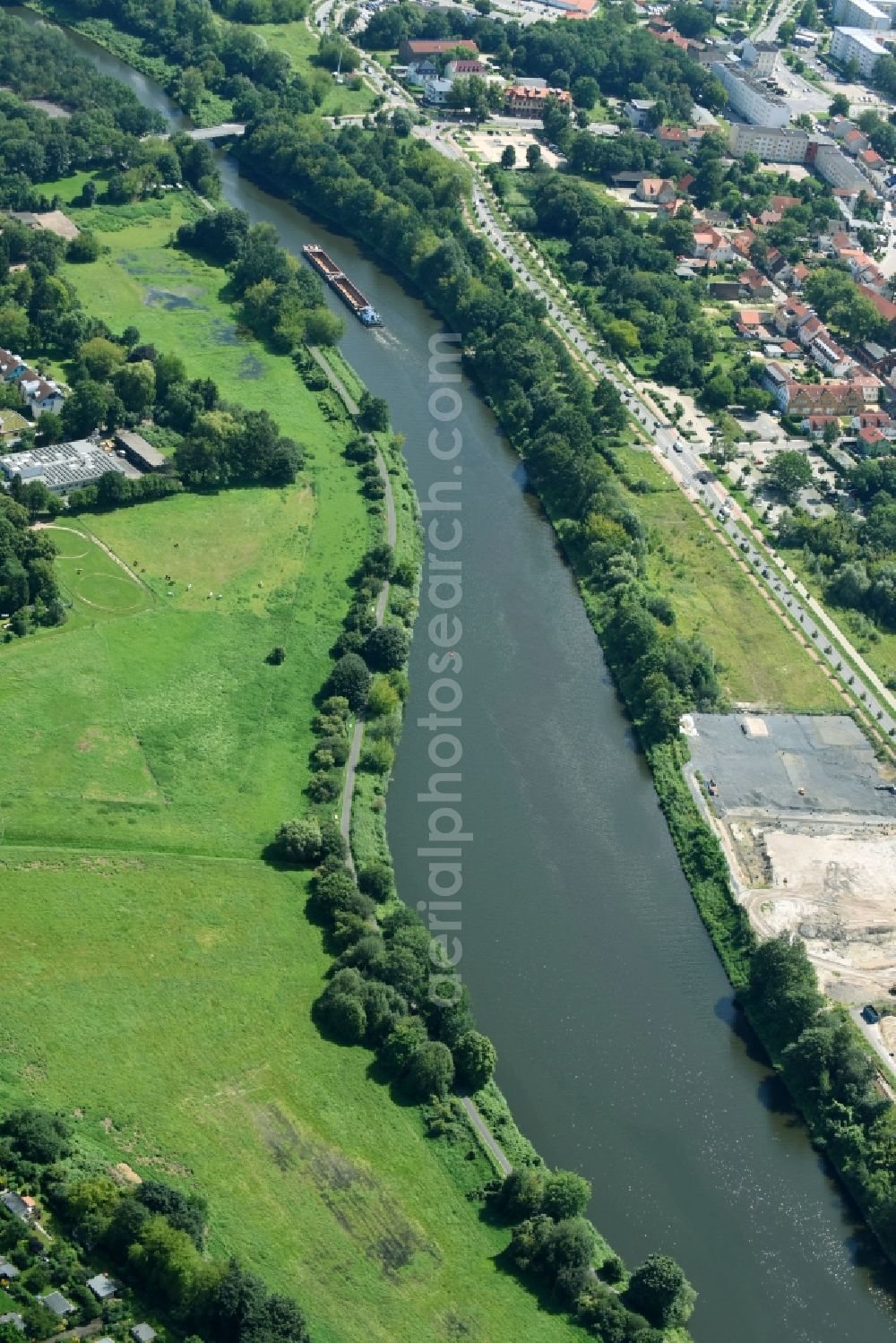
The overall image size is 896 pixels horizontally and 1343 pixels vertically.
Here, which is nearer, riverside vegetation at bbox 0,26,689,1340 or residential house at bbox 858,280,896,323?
riverside vegetation at bbox 0,26,689,1340

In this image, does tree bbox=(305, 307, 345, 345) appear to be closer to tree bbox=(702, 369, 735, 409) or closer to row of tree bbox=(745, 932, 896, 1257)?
tree bbox=(702, 369, 735, 409)

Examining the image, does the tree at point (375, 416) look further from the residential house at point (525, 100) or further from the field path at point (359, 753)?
the residential house at point (525, 100)

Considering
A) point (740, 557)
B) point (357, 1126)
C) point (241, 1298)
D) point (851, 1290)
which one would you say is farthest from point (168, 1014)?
point (740, 557)

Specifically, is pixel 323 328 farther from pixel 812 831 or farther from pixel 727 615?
pixel 812 831

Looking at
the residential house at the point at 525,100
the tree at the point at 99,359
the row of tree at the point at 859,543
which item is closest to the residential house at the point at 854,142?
the residential house at the point at 525,100

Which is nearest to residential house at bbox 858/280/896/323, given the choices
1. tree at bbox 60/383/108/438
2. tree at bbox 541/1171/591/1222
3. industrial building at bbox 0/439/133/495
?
tree at bbox 60/383/108/438

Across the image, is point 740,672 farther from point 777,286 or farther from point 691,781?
point 777,286
